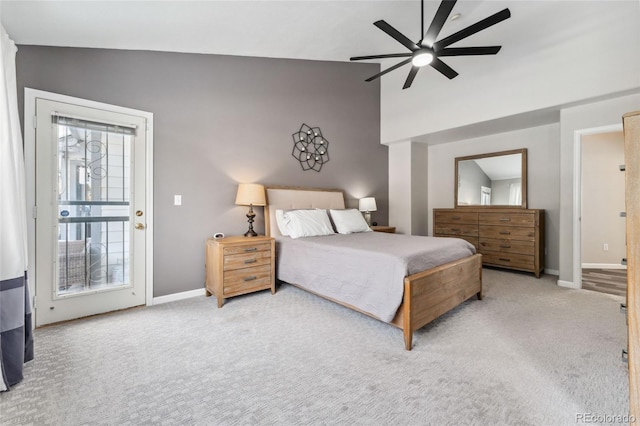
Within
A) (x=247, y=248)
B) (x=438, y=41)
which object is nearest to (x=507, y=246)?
(x=438, y=41)

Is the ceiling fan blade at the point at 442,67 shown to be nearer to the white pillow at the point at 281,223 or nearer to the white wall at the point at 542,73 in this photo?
the white wall at the point at 542,73

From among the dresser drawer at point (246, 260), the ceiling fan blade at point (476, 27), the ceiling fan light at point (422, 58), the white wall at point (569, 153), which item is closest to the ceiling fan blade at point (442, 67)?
the ceiling fan light at point (422, 58)

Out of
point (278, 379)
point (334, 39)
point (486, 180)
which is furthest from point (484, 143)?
point (278, 379)

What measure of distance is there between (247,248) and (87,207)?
1.58 m

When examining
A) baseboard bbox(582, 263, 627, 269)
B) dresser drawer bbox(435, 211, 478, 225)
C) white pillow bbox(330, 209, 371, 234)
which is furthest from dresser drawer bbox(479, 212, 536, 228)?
white pillow bbox(330, 209, 371, 234)

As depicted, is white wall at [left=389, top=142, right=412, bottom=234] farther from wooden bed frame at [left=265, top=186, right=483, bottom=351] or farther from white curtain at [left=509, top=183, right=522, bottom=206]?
wooden bed frame at [left=265, top=186, right=483, bottom=351]

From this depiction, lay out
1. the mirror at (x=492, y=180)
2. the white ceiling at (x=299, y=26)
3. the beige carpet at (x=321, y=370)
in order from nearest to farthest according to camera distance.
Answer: the beige carpet at (x=321, y=370) → the white ceiling at (x=299, y=26) → the mirror at (x=492, y=180)

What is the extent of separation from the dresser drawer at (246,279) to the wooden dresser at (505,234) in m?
3.50

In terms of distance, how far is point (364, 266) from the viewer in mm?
2338

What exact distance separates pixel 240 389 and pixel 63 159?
8.64 ft

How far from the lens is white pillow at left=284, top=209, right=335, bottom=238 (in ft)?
11.3

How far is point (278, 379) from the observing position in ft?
5.51

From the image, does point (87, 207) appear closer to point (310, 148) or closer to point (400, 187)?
point (310, 148)

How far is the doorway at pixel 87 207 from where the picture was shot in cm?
240
